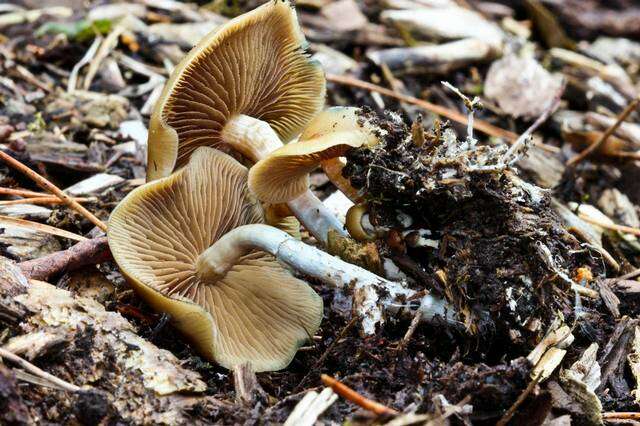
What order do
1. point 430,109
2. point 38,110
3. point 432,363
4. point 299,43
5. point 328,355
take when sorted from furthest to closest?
1. point 430,109
2. point 38,110
3. point 299,43
4. point 328,355
5. point 432,363

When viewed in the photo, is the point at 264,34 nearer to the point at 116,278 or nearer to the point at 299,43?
the point at 299,43

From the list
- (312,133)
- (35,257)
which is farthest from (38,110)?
(312,133)

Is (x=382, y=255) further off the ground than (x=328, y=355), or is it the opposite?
(x=382, y=255)

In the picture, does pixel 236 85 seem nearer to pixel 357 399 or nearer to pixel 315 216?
pixel 315 216

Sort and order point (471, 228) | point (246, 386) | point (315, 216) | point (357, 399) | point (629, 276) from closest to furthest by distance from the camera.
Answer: point (357, 399) → point (246, 386) → point (471, 228) → point (315, 216) → point (629, 276)

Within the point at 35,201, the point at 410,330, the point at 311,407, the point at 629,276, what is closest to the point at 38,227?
the point at 35,201

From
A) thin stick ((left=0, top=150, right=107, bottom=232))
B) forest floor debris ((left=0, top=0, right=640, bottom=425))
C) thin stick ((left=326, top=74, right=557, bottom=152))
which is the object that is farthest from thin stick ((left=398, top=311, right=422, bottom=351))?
thin stick ((left=326, top=74, right=557, bottom=152))
